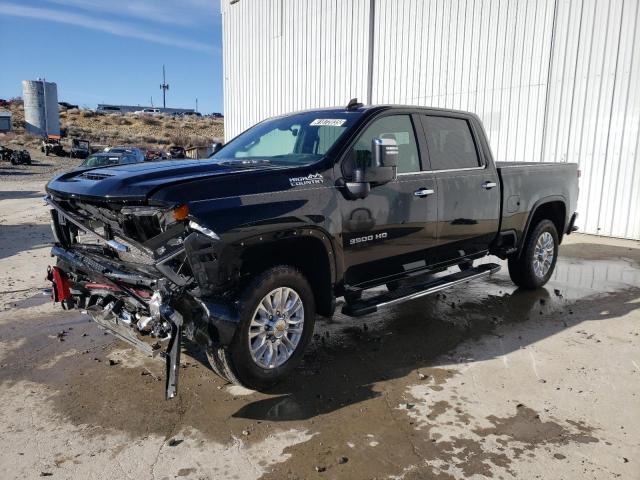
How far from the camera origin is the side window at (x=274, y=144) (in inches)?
185

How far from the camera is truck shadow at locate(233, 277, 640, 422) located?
377 centimetres

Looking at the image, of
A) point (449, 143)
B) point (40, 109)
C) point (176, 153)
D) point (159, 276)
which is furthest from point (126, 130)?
point (159, 276)

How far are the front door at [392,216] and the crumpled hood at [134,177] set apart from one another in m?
0.86

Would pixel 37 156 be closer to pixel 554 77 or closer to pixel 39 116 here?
pixel 39 116

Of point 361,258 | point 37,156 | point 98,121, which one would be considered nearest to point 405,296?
point 361,258

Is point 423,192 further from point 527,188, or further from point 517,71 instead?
point 517,71

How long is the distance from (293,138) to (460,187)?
5.60 feet

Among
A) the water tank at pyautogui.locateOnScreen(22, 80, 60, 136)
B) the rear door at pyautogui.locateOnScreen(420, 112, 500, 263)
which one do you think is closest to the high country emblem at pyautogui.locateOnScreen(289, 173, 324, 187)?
the rear door at pyautogui.locateOnScreen(420, 112, 500, 263)

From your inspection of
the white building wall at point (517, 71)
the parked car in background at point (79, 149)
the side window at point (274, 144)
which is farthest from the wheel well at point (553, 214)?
the parked car in background at point (79, 149)

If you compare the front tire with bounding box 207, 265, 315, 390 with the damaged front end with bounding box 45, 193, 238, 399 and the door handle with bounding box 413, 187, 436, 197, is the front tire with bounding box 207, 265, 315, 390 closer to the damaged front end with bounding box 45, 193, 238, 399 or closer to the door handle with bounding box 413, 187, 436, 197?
the damaged front end with bounding box 45, 193, 238, 399

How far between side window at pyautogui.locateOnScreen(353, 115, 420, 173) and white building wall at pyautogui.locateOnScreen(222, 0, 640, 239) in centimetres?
703

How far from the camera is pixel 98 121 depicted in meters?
63.9

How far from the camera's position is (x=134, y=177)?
3490mm

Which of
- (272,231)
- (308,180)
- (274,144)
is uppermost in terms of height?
(274,144)
